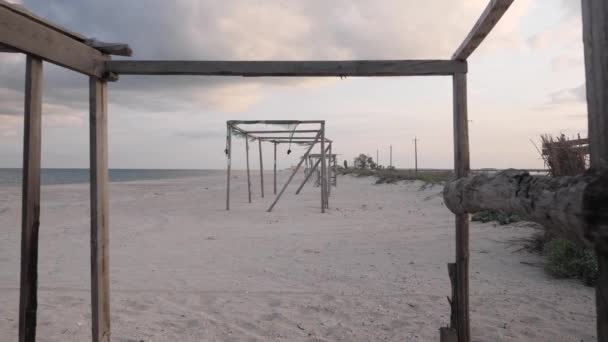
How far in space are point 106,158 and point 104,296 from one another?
3.16 ft

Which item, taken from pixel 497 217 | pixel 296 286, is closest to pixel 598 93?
pixel 296 286

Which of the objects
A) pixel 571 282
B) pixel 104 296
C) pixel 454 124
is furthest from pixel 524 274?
pixel 104 296

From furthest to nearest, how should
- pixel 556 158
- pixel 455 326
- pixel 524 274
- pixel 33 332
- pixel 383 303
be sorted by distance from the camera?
pixel 556 158 → pixel 524 274 → pixel 383 303 → pixel 455 326 → pixel 33 332

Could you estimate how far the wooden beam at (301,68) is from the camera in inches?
123

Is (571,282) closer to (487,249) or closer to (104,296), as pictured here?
(487,249)

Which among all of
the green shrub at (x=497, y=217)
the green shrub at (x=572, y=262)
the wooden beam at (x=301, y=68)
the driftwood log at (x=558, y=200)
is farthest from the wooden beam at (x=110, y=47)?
the green shrub at (x=497, y=217)

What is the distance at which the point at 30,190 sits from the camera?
2.32 meters

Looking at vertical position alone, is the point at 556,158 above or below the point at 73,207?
above

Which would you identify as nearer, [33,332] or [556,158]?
[33,332]

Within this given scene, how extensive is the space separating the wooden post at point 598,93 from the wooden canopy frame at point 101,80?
2.92 feet

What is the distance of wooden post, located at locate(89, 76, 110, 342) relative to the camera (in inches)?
116

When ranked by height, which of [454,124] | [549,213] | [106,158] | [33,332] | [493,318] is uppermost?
[454,124]

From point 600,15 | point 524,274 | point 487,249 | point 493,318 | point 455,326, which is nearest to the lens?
point 600,15

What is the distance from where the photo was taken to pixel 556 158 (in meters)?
5.33
